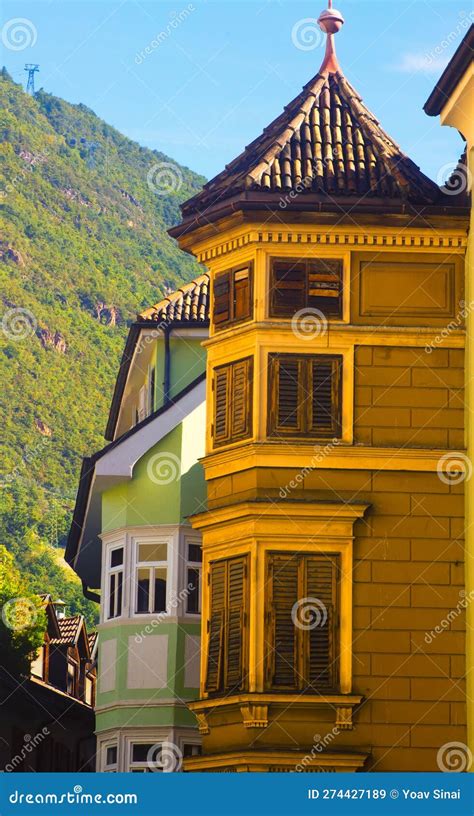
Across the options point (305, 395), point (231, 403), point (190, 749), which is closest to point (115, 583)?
point (190, 749)

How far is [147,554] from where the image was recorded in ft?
114

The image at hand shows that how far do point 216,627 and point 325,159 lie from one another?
8.58m

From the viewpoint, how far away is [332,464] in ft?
98.5

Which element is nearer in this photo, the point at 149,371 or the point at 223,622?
the point at 223,622

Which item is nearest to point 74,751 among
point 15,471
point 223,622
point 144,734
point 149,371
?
point 149,371

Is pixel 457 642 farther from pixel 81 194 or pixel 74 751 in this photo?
pixel 81 194

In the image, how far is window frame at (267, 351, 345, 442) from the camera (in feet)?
99.2

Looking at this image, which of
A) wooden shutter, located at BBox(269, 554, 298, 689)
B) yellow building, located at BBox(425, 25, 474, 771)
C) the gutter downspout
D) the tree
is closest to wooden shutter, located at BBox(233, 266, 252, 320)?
yellow building, located at BBox(425, 25, 474, 771)

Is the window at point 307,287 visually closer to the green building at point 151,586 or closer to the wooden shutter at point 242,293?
the wooden shutter at point 242,293

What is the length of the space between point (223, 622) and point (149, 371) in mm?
12401

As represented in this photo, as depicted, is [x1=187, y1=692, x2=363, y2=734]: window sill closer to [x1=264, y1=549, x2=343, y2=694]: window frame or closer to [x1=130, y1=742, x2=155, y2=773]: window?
[x1=264, y1=549, x2=343, y2=694]: window frame

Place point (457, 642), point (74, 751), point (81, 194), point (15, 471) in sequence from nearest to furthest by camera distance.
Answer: point (457, 642)
point (74, 751)
point (15, 471)
point (81, 194)

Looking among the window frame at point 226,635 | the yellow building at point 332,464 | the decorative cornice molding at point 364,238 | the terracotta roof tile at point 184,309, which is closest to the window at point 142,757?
the yellow building at point 332,464

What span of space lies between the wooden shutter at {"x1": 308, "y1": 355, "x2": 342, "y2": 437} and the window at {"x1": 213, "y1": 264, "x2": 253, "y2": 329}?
159 cm
